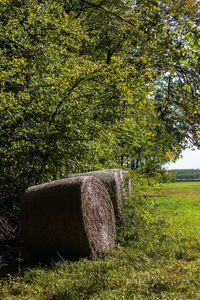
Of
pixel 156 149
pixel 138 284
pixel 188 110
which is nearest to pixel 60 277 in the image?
pixel 138 284

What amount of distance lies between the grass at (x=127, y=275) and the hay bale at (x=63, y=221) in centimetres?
28

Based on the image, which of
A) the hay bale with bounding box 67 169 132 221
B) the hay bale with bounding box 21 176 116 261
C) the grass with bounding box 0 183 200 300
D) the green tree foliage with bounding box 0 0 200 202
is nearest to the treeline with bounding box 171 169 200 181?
the green tree foliage with bounding box 0 0 200 202

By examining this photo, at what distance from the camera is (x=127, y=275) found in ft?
17.5

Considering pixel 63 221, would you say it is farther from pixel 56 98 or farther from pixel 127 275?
pixel 56 98

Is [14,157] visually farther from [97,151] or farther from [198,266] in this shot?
[198,266]

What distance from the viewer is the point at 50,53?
10734 millimetres

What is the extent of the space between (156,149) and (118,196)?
618 inches

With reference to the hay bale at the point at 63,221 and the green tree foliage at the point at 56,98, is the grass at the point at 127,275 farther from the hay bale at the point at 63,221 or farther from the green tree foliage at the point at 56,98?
the green tree foliage at the point at 56,98

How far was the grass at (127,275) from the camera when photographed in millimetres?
4652

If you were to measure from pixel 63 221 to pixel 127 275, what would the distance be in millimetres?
1597

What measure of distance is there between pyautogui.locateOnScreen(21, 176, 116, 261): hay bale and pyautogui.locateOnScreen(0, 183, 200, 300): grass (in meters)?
0.28

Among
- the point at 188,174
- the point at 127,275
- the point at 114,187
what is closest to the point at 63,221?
the point at 127,275

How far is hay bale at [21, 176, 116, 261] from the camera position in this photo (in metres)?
6.20

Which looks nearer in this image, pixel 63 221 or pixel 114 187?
pixel 63 221
